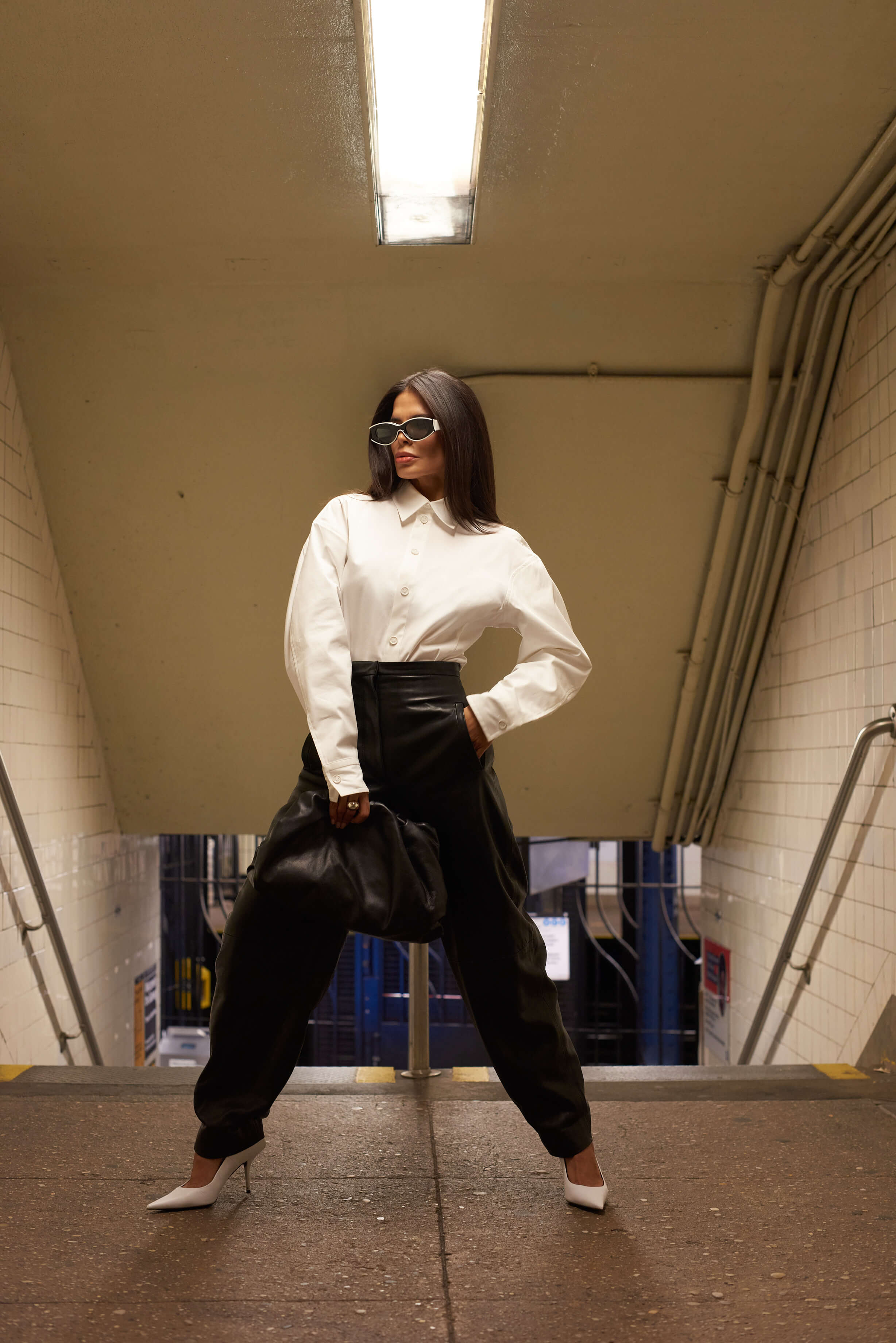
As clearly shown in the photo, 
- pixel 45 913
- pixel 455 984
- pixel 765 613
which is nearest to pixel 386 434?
pixel 45 913

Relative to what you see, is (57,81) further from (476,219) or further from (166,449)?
(166,449)

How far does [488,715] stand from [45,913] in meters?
2.38

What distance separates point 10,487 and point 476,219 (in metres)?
1.79

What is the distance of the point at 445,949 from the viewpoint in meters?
1.73

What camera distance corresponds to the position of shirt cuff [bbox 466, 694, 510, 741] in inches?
68.1

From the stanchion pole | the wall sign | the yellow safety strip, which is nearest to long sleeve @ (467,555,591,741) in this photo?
the stanchion pole

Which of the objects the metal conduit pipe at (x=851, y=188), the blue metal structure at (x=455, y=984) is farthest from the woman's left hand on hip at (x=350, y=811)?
the blue metal structure at (x=455, y=984)

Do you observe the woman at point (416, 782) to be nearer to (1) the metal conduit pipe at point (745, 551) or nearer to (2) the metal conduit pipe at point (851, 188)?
(2) the metal conduit pipe at point (851, 188)

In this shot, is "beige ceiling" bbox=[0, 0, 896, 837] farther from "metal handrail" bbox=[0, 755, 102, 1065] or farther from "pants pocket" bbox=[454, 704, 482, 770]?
"pants pocket" bbox=[454, 704, 482, 770]

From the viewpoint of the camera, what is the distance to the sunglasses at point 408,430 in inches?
73.7

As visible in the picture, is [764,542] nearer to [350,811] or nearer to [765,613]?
[765,613]

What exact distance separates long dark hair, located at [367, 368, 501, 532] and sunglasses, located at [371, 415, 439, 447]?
0.02m

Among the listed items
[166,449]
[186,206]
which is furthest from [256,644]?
[186,206]

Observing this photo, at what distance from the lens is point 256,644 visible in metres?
4.37
